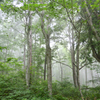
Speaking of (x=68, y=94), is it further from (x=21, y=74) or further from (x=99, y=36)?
(x=99, y=36)

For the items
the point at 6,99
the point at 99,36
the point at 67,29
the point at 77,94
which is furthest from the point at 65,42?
the point at 6,99

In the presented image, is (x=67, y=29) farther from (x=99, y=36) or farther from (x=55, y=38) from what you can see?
(x=99, y=36)

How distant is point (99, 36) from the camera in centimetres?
618

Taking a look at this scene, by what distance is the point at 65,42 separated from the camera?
10906mm

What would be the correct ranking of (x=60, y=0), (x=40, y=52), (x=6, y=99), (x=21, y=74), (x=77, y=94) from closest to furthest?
(x=60, y=0) → (x=6, y=99) → (x=77, y=94) → (x=21, y=74) → (x=40, y=52)

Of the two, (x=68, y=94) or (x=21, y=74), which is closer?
Answer: (x=68, y=94)

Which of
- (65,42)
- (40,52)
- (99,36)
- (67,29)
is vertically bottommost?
(40,52)

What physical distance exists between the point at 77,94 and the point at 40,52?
17.5 feet

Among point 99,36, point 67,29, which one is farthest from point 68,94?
point 67,29

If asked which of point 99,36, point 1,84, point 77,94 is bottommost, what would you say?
point 77,94

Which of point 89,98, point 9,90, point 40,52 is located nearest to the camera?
point 9,90

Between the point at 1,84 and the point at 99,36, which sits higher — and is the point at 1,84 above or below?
below

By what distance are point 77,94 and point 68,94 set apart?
0.62m

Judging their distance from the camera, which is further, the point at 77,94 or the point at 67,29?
the point at 67,29
